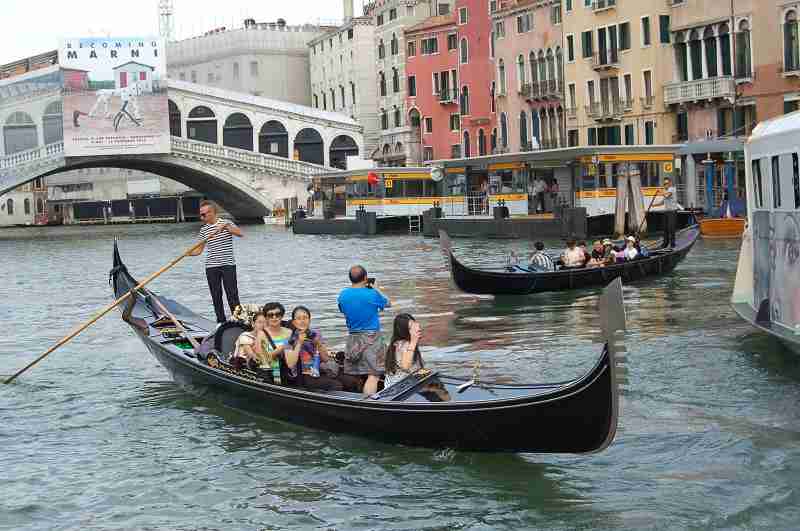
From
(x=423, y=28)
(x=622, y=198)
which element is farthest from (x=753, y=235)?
(x=423, y=28)

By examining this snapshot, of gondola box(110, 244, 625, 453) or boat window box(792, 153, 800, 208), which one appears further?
boat window box(792, 153, 800, 208)

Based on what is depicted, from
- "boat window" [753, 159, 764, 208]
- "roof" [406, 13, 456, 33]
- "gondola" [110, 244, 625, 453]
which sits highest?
"roof" [406, 13, 456, 33]

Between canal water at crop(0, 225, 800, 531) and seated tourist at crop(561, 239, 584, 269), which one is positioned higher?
seated tourist at crop(561, 239, 584, 269)

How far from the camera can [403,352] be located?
7.53m

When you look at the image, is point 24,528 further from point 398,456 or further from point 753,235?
point 753,235

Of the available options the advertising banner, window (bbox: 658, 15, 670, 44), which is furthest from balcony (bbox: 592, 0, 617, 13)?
the advertising banner

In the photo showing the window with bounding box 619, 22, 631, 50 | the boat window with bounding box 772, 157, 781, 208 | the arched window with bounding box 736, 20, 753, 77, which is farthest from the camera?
the window with bounding box 619, 22, 631, 50

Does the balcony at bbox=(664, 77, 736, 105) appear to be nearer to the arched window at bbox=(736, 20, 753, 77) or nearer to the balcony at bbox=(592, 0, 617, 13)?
the arched window at bbox=(736, 20, 753, 77)

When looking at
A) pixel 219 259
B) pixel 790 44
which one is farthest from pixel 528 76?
pixel 219 259

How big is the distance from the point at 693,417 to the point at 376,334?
207 cm

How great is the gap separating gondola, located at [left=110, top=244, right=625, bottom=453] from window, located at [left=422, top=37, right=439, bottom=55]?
38.4 meters

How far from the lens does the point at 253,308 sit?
8742 millimetres

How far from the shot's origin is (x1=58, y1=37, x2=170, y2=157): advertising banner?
4475 centimetres

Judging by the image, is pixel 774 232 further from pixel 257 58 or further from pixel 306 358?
pixel 257 58
